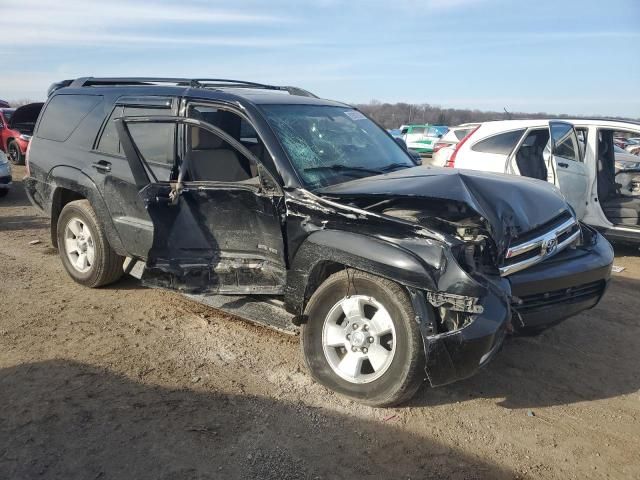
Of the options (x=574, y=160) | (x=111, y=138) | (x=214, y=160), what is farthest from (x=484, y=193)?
(x=574, y=160)

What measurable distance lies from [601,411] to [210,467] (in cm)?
247

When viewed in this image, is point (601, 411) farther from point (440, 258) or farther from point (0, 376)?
point (0, 376)

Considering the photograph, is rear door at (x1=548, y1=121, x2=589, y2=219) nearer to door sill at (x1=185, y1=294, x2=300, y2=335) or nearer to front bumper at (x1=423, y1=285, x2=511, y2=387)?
front bumper at (x1=423, y1=285, x2=511, y2=387)

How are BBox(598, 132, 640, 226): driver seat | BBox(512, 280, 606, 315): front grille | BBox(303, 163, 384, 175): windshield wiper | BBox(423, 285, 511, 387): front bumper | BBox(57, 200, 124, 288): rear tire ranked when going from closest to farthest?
BBox(423, 285, 511, 387): front bumper → BBox(512, 280, 606, 315): front grille → BBox(303, 163, 384, 175): windshield wiper → BBox(57, 200, 124, 288): rear tire → BBox(598, 132, 640, 226): driver seat

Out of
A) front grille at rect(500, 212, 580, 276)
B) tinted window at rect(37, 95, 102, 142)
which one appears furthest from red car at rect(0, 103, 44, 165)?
front grille at rect(500, 212, 580, 276)

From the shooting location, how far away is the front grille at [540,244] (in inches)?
135

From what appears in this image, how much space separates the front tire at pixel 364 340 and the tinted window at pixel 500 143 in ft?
17.0

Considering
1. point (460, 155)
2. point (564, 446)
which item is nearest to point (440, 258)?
point (564, 446)

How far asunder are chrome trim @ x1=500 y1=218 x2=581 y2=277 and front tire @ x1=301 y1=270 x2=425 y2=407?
740 mm

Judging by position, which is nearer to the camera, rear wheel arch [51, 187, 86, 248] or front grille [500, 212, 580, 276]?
front grille [500, 212, 580, 276]

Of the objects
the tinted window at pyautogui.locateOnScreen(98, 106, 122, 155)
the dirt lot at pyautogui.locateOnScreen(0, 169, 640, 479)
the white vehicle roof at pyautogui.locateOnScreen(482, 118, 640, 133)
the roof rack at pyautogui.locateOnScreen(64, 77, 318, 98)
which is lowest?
the dirt lot at pyautogui.locateOnScreen(0, 169, 640, 479)

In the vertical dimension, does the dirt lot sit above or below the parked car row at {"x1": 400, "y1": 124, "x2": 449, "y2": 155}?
below

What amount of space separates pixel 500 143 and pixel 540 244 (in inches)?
182

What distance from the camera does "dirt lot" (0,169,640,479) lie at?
9.36 ft
